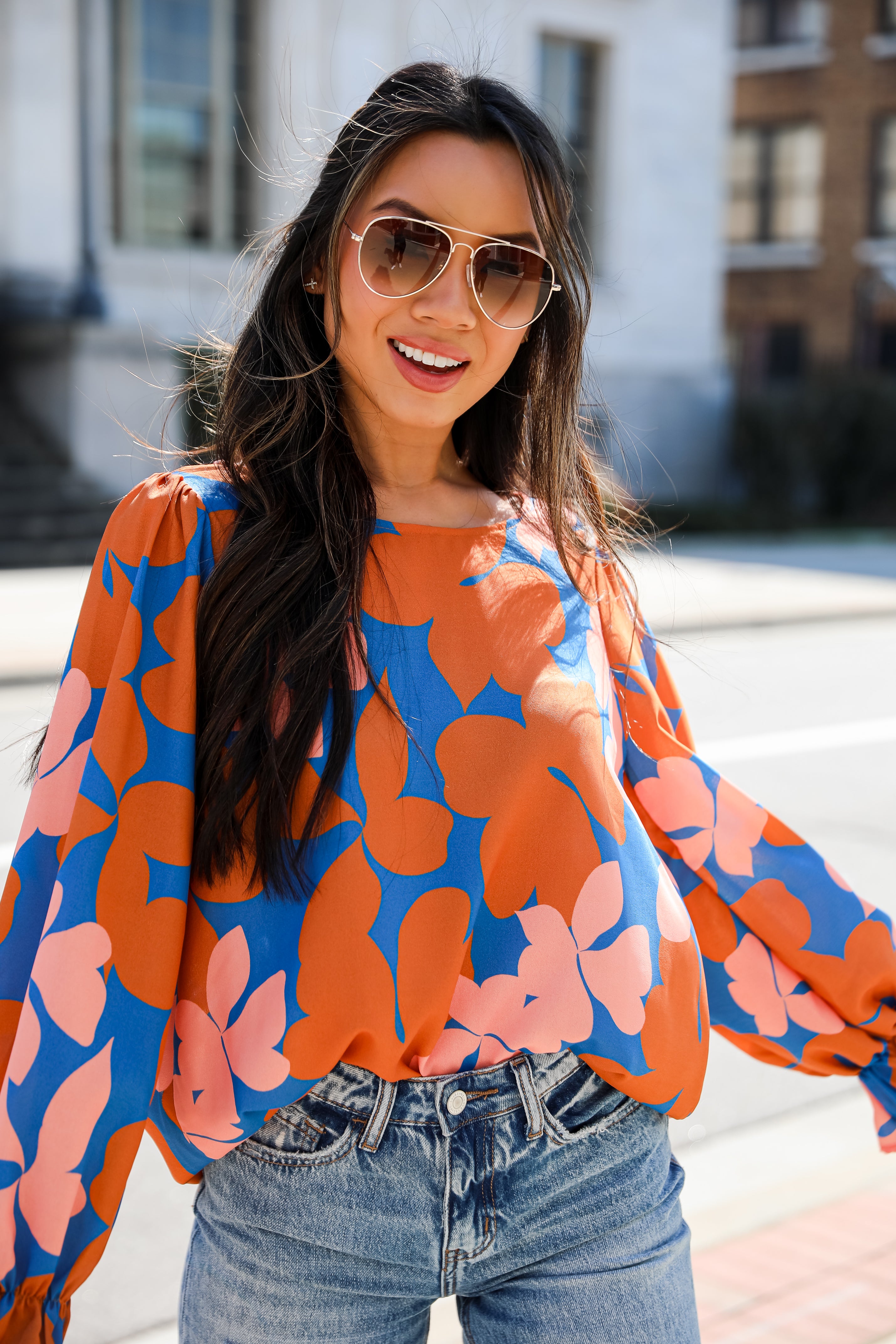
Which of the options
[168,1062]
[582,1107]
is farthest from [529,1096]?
[168,1062]

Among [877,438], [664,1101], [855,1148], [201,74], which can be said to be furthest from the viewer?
[877,438]

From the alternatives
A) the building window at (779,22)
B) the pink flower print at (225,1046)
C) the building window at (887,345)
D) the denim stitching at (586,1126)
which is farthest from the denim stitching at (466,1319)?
the building window at (779,22)

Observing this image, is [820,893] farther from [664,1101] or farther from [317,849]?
[317,849]

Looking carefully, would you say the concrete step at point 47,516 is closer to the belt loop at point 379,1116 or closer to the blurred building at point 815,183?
the belt loop at point 379,1116

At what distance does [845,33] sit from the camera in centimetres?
2994

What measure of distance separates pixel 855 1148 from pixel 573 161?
45.6 feet

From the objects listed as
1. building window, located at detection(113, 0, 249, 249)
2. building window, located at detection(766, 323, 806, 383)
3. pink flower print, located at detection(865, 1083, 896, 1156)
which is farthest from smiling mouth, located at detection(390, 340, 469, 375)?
building window, located at detection(766, 323, 806, 383)

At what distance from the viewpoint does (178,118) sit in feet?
54.8

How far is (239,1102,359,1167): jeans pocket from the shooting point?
4.88 feet

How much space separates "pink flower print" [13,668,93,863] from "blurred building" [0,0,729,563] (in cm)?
1071

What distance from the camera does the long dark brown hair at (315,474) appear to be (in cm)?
149

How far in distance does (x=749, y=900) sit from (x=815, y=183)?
3196cm

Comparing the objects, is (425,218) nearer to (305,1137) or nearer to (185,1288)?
(305,1137)

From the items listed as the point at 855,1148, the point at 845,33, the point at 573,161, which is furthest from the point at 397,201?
the point at 845,33
